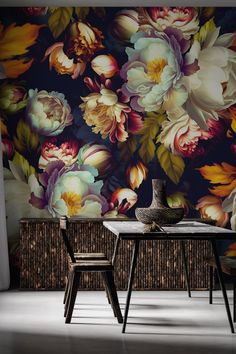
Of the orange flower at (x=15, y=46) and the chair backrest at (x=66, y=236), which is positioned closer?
the chair backrest at (x=66, y=236)

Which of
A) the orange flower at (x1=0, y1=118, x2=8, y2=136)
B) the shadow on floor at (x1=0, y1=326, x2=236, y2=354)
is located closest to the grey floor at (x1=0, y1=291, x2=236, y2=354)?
the shadow on floor at (x1=0, y1=326, x2=236, y2=354)

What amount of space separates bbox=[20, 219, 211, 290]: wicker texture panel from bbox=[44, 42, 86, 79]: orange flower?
1.46 m

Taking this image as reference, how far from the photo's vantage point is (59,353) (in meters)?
4.22

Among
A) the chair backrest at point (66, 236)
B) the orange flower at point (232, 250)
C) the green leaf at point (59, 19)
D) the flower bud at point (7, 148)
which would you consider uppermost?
the green leaf at point (59, 19)

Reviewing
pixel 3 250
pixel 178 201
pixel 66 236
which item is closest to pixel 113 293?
pixel 66 236

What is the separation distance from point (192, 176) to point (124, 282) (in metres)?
1.22

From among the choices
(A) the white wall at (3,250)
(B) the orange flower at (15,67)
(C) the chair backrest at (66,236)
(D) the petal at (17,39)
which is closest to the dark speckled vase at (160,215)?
(C) the chair backrest at (66,236)

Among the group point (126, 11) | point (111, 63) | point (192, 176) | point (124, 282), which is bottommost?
point (124, 282)

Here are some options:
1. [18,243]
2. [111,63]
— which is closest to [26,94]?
[111,63]

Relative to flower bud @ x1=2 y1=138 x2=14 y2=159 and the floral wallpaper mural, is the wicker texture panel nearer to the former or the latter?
the floral wallpaper mural

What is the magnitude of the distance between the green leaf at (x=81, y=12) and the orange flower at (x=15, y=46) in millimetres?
404

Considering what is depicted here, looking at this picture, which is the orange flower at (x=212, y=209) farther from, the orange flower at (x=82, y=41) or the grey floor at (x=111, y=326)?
the orange flower at (x=82, y=41)

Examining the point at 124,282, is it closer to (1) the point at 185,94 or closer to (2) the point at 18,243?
(2) the point at 18,243

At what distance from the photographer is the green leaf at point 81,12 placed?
24.3 feet
